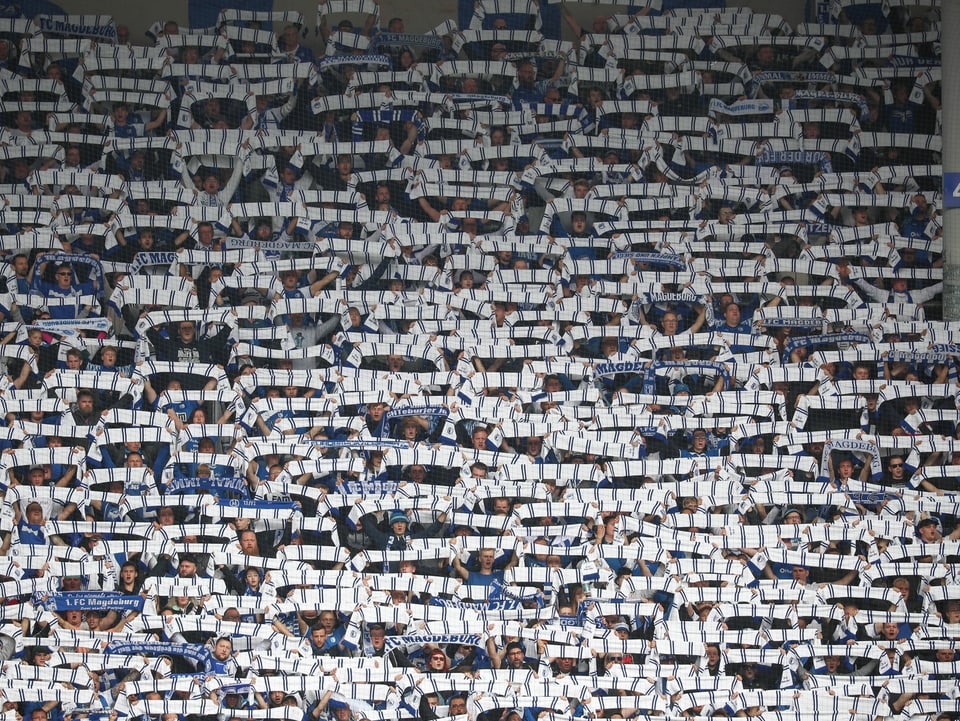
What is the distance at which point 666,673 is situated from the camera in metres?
2.93

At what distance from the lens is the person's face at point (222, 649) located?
290cm

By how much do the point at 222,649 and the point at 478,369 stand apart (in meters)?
1.36

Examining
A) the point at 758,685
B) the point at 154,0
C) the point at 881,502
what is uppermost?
the point at 154,0

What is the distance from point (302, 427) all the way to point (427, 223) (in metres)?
0.89

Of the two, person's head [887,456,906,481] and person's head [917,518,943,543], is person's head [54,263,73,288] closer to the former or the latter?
person's head [887,456,906,481]

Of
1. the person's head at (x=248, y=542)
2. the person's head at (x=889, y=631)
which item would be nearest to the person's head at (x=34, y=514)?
the person's head at (x=248, y=542)

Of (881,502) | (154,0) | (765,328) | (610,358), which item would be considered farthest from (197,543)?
(881,502)

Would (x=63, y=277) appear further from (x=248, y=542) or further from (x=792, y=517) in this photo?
(x=792, y=517)

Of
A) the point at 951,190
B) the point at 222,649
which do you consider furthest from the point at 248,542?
the point at 951,190

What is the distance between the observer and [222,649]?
9.50ft

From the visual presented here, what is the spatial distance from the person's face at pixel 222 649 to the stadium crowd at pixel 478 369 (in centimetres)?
1

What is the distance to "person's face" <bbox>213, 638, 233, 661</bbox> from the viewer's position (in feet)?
9.50

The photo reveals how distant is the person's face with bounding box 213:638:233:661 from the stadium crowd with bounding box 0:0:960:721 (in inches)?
0.6

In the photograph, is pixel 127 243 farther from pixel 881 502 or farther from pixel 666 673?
pixel 881 502
